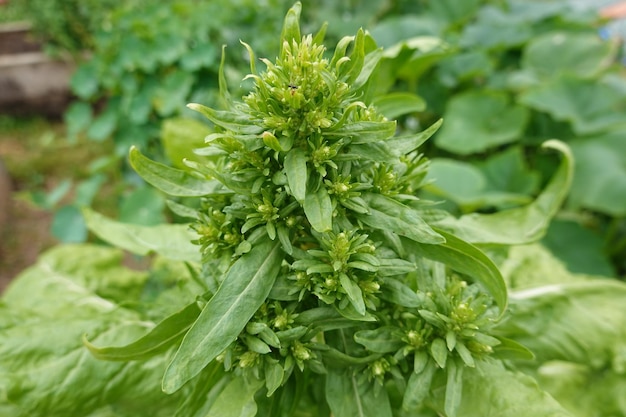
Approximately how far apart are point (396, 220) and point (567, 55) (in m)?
2.45

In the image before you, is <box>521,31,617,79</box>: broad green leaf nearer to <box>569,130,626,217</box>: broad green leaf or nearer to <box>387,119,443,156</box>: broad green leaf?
<box>569,130,626,217</box>: broad green leaf

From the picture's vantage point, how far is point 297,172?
2.02 ft

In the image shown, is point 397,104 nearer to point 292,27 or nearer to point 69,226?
point 292,27

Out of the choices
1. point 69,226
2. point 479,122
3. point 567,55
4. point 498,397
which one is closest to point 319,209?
point 498,397

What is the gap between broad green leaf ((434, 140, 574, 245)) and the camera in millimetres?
890

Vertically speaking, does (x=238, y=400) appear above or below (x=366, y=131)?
below

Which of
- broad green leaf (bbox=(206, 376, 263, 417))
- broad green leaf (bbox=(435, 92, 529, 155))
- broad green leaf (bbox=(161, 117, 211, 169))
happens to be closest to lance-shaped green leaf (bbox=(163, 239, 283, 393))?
broad green leaf (bbox=(206, 376, 263, 417))

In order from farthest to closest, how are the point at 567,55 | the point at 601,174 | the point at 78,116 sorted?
the point at 78,116 < the point at 567,55 < the point at 601,174

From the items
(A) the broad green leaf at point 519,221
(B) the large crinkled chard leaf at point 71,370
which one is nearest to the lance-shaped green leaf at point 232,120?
(A) the broad green leaf at point 519,221

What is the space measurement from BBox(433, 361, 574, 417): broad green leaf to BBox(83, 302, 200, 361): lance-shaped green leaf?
1.26 feet

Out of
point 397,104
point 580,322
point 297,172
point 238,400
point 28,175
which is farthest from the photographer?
point 28,175

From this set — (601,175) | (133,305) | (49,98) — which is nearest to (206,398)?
(133,305)

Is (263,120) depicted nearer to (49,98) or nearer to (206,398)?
(206,398)

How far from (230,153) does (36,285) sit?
1.01 m
